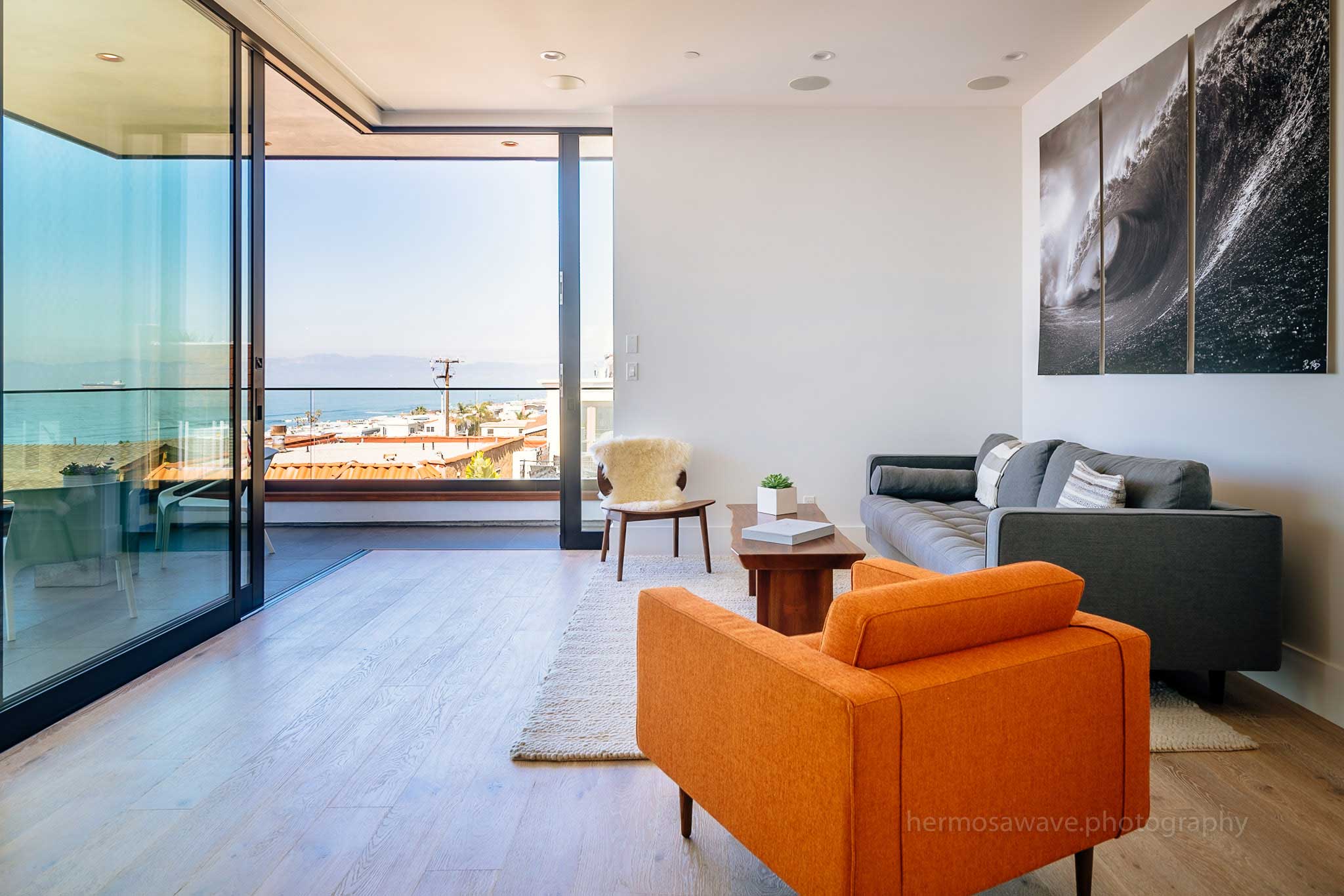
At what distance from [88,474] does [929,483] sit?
12.9ft

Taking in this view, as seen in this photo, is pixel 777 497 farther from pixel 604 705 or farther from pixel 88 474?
pixel 88 474

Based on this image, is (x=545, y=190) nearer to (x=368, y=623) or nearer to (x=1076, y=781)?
(x=368, y=623)

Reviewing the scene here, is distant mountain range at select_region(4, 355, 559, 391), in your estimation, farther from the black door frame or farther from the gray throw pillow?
the gray throw pillow

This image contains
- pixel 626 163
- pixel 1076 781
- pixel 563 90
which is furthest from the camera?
pixel 626 163

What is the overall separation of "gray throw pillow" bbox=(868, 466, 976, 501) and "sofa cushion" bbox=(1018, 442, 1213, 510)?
3.68 feet

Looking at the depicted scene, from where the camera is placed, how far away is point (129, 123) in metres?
3.03

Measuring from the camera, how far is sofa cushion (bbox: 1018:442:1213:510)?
9.18 feet

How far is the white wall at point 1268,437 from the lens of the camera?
2666mm

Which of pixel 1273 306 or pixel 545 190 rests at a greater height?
pixel 545 190

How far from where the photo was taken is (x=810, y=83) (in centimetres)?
471

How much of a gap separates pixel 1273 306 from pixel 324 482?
6249 millimetres

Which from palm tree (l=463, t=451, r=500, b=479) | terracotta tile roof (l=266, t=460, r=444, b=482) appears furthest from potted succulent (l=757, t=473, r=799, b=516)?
terracotta tile roof (l=266, t=460, r=444, b=482)

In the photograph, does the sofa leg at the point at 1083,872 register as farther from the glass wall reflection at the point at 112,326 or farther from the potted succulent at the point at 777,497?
the glass wall reflection at the point at 112,326

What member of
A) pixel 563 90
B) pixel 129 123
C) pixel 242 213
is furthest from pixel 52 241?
pixel 563 90
